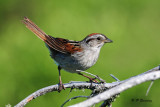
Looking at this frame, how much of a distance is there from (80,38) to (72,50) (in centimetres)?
122

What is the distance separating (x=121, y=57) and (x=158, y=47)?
1.01m

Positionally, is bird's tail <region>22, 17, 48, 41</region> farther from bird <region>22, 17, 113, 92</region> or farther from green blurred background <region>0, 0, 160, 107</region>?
green blurred background <region>0, 0, 160, 107</region>

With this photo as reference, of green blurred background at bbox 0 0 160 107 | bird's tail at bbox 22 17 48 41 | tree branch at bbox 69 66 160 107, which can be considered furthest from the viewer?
green blurred background at bbox 0 0 160 107

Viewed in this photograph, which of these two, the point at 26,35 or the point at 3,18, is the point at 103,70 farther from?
the point at 3,18

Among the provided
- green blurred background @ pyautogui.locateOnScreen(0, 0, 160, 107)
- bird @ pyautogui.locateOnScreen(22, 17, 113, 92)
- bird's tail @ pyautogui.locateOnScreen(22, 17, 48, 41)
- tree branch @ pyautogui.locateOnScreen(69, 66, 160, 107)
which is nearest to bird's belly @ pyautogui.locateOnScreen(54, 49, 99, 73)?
bird @ pyautogui.locateOnScreen(22, 17, 113, 92)

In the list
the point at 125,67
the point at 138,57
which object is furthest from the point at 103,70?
the point at 138,57

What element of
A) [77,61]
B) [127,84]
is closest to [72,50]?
[77,61]

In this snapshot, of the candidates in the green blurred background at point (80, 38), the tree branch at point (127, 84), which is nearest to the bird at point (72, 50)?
the green blurred background at point (80, 38)

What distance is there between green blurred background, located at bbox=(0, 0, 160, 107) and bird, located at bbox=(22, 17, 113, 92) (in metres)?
0.56

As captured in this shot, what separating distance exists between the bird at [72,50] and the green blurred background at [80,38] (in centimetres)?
56

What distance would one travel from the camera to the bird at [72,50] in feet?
14.9

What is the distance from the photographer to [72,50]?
15.4 ft

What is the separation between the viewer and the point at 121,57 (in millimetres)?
5938

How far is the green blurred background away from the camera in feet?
17.9
